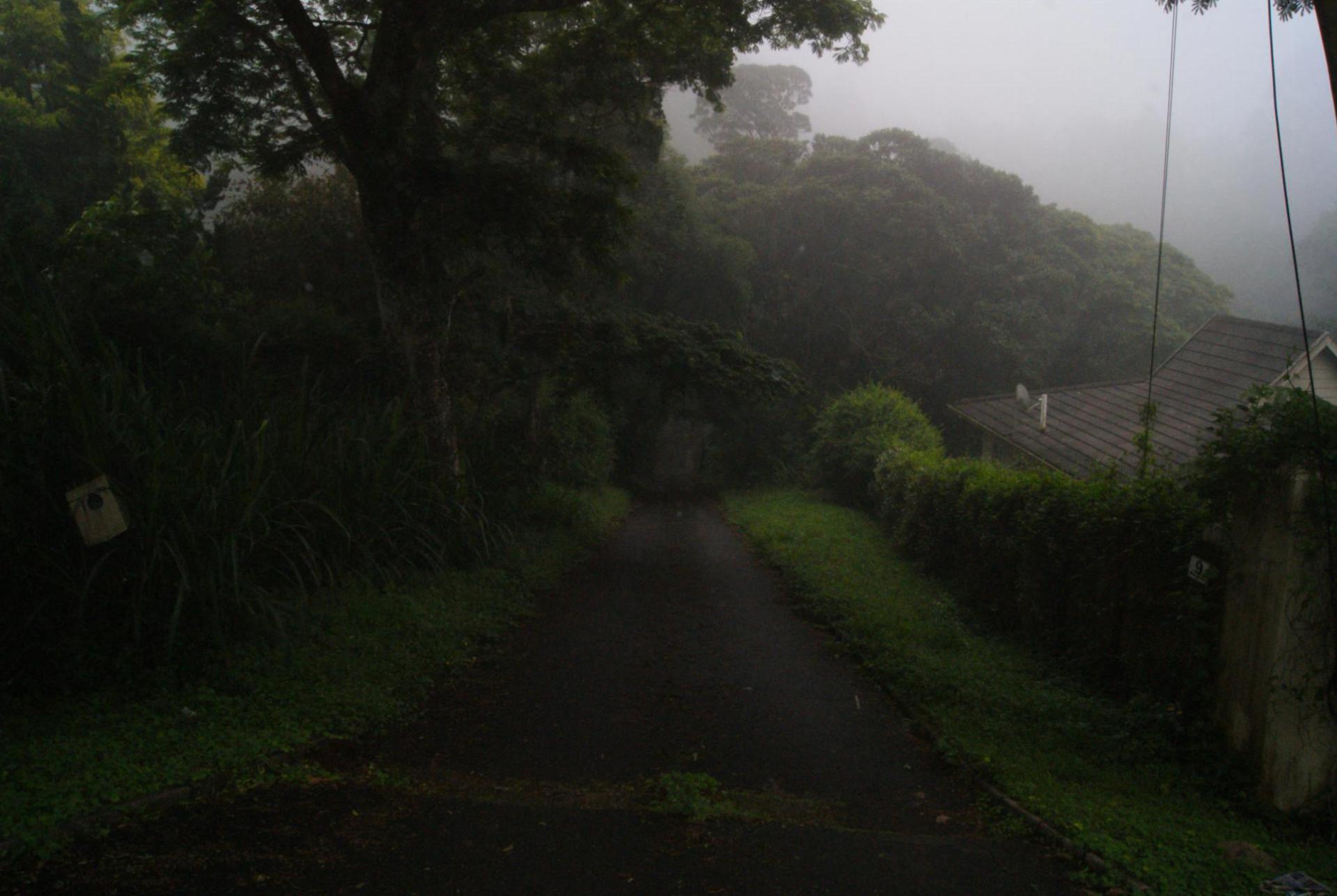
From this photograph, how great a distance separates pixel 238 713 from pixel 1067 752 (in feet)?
16.2

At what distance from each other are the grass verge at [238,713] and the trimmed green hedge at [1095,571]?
196 inches

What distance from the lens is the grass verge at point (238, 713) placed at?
403 centimetres

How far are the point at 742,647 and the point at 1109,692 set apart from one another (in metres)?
3.08

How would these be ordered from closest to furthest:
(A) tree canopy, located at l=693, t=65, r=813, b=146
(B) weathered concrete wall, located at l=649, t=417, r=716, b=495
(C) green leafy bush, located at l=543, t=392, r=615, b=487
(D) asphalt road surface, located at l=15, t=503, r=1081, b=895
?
(D) asphalt road surface, located at l=15, t=503, r=1081, b=895 → (C) green leafy bush, located at l=543, t=392, r=615, b=487 → (B) weathered concrete wall, located at l=649, t=417, r=716, b=495 → (A) tree canopy, located at l=693, t=65, r=813, b=146

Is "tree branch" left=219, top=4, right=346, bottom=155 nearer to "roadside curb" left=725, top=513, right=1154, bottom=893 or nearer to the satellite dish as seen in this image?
"roadside curb" left=725, top=513, right=1154, bottom=893

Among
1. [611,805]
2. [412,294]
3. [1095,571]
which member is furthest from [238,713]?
[1095,571]

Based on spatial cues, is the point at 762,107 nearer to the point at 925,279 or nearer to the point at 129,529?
the point at 925,279

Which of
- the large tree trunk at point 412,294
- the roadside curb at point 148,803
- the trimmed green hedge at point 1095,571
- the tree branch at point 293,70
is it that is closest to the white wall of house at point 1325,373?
the trimmed green hedge at point 1095,571

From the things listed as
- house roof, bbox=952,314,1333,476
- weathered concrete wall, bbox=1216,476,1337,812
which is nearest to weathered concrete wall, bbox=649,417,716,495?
house roof, bbox=952,314,1333,476

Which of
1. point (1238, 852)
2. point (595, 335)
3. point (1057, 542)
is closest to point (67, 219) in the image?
point (595, 335)

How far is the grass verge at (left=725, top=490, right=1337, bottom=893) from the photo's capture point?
14.5 feet

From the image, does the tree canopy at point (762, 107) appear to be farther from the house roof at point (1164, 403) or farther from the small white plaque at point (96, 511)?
the small white plaque at point (96, 511)

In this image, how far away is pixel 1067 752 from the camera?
5918 mm

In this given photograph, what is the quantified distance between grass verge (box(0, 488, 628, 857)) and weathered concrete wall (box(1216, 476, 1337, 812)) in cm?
509
